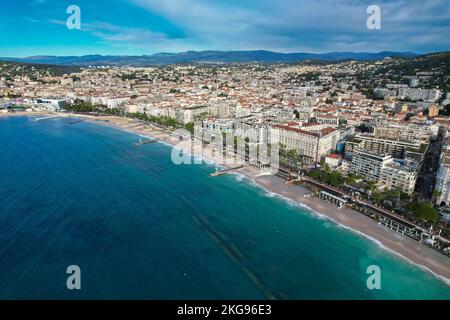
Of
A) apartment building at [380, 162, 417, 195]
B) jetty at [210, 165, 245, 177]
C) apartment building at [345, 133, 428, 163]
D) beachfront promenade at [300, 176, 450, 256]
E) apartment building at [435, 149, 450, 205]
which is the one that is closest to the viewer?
beachfront promenade at [300, 176, 450, 256]

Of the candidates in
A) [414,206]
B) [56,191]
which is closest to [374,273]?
[414,206]

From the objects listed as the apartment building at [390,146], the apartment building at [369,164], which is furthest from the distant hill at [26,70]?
the apartment building at [369,164]

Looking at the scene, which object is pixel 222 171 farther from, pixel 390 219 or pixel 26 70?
pixel 26 70

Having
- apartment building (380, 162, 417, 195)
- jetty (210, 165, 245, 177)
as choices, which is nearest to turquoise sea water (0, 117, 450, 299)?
jetty (210, 165, 245, 177)

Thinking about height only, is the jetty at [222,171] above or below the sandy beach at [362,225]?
above

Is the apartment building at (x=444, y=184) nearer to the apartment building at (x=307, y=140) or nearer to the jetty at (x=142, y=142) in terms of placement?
the apartment building at (x=307, y=140)

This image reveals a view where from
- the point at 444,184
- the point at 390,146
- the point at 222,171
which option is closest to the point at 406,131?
the point at 390,146

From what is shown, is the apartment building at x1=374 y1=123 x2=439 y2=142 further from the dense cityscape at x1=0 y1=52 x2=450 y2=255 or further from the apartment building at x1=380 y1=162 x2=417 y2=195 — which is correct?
the apartment building at x1=380 y1=162 x2=417 y2=195

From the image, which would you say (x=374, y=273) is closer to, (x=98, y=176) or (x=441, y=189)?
(x=441, y=189)
